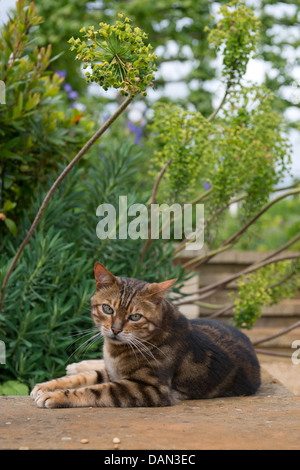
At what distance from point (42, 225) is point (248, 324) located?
168 centimetres

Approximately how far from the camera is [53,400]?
9.03 feet

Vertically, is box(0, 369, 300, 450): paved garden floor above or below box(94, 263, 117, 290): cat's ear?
below

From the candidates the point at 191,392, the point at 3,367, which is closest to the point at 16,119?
the point at 3,367

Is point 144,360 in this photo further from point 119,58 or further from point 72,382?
point 119,58

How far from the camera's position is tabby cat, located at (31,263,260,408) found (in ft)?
9.27

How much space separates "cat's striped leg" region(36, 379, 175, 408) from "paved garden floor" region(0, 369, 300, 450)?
0.17ft

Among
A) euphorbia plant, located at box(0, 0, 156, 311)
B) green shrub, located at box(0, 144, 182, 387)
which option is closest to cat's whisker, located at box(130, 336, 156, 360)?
green shrub, located at box(0, 144, 182, 387)

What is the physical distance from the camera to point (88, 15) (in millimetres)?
9125

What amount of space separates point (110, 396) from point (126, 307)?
42 cm

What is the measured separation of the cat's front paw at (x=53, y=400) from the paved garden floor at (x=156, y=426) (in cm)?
4

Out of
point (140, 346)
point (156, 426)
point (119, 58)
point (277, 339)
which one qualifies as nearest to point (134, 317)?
point (140, 346)

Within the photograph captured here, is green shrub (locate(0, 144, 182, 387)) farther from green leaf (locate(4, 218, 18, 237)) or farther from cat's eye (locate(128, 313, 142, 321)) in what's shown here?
cat's eye (locate(128, 313, 142, 321))
